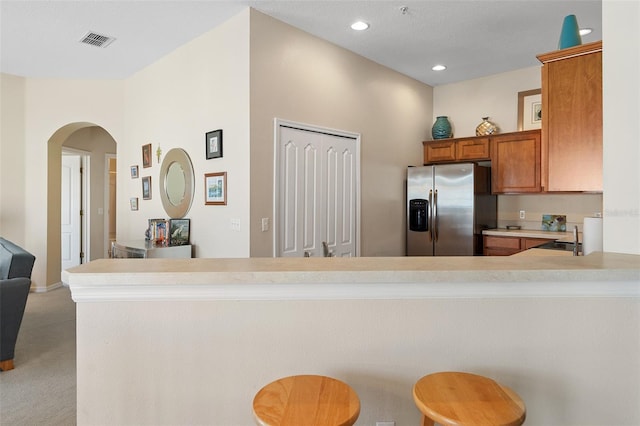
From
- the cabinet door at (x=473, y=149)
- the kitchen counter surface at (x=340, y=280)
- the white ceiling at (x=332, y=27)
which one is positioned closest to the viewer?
the kitchen counter surface at (x=340, y=280)

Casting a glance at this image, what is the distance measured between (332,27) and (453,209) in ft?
7.79

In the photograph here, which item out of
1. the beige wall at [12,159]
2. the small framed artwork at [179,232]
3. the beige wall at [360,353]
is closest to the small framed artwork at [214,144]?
the small framed artwork at [179,232]

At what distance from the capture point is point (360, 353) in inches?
53.9

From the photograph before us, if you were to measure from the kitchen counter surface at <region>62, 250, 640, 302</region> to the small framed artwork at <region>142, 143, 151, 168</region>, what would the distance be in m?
3.59

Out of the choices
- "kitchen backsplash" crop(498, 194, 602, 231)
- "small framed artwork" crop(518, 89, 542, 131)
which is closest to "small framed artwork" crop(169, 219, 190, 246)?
"kitchen backsplash" crop(498, 194, 602, 231)

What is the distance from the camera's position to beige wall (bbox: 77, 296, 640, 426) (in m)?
1.34

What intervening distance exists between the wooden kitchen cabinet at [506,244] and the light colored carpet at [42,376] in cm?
413

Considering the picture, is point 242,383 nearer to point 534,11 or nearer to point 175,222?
point 175,222

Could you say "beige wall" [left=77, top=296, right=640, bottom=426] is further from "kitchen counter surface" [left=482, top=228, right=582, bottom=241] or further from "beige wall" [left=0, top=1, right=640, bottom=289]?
"kitchen counter surface" [left=482, top=228, right=582, bottom=241]

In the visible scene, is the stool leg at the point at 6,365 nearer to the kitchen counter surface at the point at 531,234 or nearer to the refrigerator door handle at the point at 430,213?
the refrigerator door handle at the point at 430,213

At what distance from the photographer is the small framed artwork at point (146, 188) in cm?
466

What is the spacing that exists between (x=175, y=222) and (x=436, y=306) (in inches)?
126

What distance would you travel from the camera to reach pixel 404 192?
4.98 metres

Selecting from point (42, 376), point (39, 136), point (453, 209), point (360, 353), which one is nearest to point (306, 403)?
point (360, 353)
